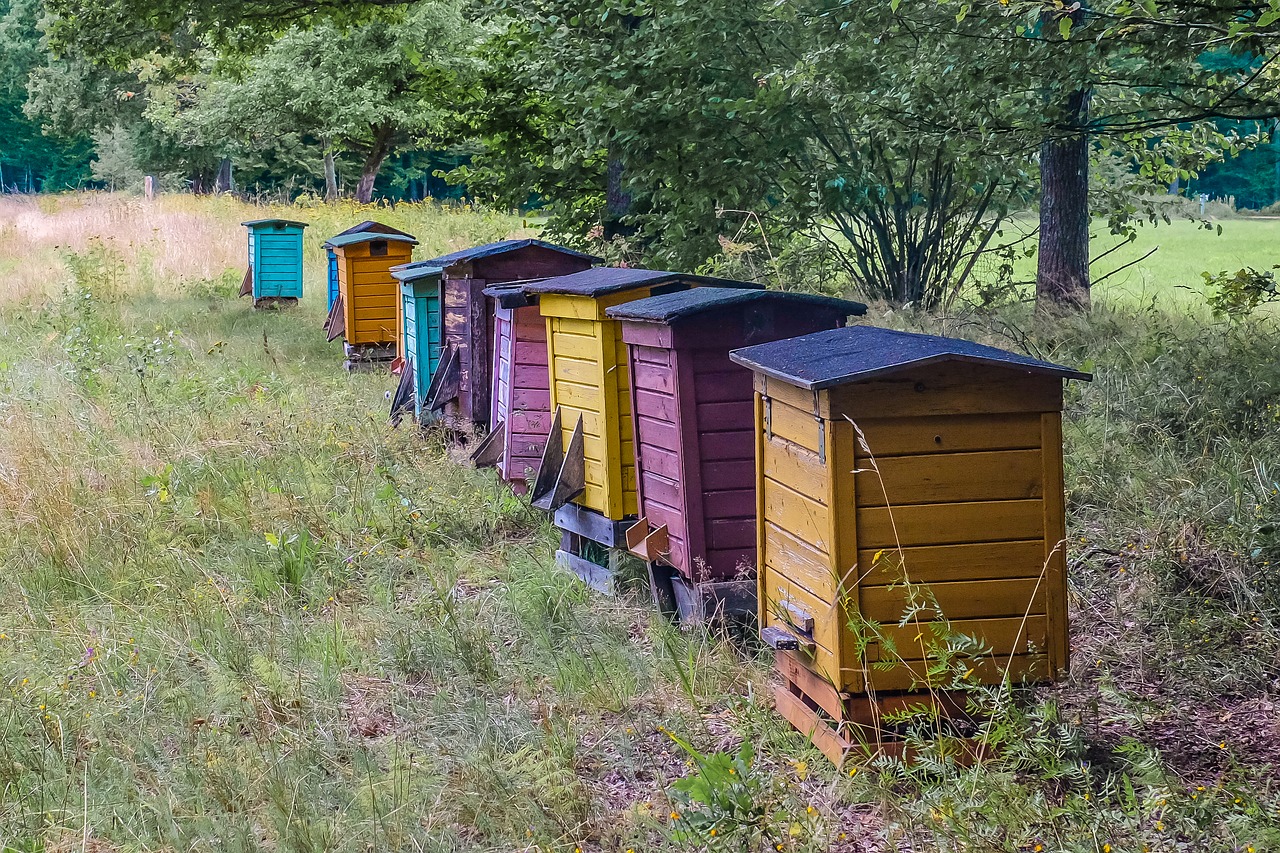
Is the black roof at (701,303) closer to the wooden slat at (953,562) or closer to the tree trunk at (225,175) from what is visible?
the wooden slat at (953,562)

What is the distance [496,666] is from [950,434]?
2.11 metres

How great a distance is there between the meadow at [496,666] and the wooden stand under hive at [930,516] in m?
0.24

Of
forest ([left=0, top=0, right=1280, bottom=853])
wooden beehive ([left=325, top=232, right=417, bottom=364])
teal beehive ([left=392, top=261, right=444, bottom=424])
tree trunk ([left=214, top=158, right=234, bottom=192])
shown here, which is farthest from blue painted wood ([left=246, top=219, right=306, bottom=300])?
tree trunk ([left=214, top=158, right=234, bottom=192])

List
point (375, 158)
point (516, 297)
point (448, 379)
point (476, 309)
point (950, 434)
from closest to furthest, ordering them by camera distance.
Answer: point (950, 434) → point (516, 297) → point (476, 309) → point (448, 379) → point (375, 158)

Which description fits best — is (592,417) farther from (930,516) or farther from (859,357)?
(930,516)

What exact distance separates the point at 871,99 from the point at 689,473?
415cm

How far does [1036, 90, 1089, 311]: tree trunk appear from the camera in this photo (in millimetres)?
10250

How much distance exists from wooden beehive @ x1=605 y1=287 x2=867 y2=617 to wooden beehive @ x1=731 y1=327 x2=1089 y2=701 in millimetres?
1080

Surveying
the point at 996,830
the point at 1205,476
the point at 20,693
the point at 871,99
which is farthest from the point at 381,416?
the point at 996,830

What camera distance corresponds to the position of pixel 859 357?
3.45 meters

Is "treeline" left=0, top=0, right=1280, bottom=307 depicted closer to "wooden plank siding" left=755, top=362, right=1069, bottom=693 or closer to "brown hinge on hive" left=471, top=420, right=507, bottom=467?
"wooden plank siding" left=755, top=362, right=1069, bottom=693

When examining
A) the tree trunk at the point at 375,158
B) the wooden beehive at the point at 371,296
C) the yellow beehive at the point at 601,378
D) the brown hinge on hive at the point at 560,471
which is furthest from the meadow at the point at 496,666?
the tree trunk at the point at 375,158

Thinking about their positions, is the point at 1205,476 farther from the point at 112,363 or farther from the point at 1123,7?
the point at 112,363

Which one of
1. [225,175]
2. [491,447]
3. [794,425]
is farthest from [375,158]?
[794,425]
